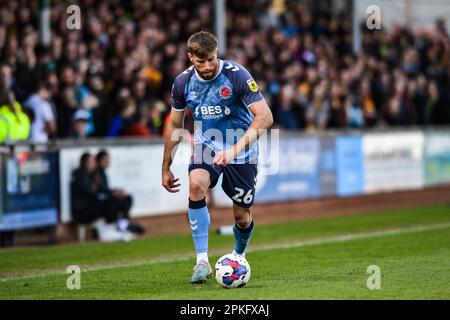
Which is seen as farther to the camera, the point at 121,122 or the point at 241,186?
the point at 121,122

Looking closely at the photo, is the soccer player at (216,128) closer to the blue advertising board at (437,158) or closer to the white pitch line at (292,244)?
the white pitch line at (292,244)

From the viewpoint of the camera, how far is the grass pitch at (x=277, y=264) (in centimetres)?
881

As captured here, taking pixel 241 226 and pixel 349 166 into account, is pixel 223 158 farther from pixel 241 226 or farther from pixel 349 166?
pixel 349 166

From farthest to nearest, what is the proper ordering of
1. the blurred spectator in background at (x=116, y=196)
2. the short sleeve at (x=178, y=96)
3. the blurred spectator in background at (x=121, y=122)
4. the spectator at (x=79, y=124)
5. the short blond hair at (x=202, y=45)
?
the blurred spectator in background at (x=121, y=122)
the spectator at (x=79, y=124)
the blurred spectator in background at (x=116, y=196)
the short sleeve at (x=178, y=96)
the short blond hair at (x=202, y=45)

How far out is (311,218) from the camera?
19.7 meters

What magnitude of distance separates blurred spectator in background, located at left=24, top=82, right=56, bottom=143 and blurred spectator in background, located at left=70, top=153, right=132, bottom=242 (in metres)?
0.73

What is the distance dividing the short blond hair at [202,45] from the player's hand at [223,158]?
91 cm

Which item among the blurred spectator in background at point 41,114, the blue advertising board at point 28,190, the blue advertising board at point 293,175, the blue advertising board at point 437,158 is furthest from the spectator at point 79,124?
the blue advertising board at point 437,158

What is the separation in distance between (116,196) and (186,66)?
5.65 meters

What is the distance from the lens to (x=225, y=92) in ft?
31.0

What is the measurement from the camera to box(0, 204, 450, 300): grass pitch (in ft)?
28.9

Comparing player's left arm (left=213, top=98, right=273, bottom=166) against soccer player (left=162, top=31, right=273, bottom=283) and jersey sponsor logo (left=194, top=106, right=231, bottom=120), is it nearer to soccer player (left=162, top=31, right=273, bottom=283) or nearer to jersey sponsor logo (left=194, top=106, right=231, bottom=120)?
soccer player (left=162, top=31, right=273, bottom=283)

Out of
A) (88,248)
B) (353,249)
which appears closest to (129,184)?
(88,248)

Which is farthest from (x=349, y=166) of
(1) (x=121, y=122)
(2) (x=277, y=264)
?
(2) (x=277, y=264)
